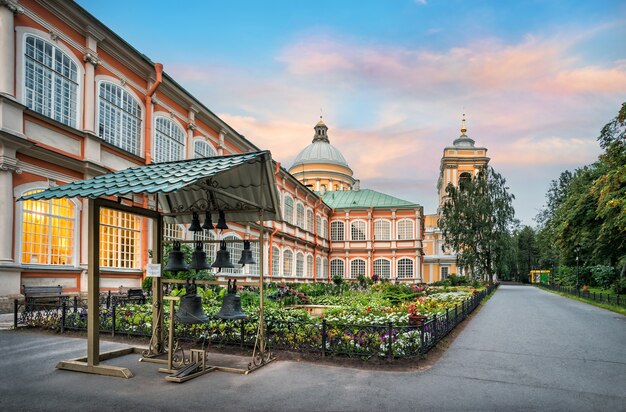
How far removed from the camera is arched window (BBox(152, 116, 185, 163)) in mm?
20922

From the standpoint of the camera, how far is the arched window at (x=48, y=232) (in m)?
14.1

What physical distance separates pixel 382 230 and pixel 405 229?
237cm

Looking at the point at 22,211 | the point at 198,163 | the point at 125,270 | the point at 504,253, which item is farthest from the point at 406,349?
the point at 504,253

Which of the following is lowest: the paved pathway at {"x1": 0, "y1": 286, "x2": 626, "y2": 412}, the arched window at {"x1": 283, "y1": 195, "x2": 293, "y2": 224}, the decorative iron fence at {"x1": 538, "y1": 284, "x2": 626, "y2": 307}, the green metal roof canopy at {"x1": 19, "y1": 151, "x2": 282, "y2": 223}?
the decorative iron fence at {"x1": 538, "y1": 284, "x2": 626, "y2": 307}

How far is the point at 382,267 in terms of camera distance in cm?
4825

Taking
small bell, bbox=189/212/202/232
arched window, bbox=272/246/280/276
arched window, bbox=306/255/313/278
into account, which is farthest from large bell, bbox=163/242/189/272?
arched window, bbox=306/255/313/278

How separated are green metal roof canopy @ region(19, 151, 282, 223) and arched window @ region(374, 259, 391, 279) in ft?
132

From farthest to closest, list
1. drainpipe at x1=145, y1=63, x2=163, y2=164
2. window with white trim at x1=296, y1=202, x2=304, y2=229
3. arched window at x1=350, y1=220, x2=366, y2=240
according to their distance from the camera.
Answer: arched window at x1=350, y1=220, x2=366, y2=240 → window with white trim at x1=296, y1=202, x2=304, y2=229 → drainpipe at x1=145, y1=63, x2=163, y2=164

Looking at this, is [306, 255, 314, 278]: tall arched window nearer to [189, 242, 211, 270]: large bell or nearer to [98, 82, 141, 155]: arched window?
[98, 82, 141, 155]: arched window

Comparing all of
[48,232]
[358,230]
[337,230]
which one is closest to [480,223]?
[358,230]

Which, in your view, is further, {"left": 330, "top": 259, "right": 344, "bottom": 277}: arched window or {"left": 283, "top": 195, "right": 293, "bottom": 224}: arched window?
{"left": 330, "top": 259, "right": 344, "bottom": 277}: arched window

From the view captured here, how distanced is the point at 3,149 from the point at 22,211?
1879 millimetres

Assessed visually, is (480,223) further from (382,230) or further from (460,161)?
(460,161)

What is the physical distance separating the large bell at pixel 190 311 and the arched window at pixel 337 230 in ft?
139
